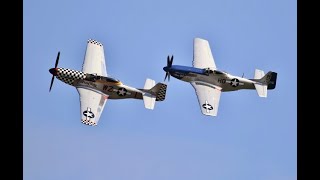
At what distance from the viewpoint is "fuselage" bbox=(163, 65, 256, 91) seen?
7756 cm

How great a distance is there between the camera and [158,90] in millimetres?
75000

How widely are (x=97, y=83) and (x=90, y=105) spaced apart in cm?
254

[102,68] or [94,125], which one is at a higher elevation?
[102,68]

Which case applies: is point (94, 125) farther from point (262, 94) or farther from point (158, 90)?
point (262, 94)

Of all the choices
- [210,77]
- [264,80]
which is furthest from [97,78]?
[264,80]

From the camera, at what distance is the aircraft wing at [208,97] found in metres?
74.7

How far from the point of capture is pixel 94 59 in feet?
254

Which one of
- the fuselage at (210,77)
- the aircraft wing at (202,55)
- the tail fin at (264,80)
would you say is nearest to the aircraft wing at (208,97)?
the fuselage at (210,77)

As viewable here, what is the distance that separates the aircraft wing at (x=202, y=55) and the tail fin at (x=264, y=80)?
3298mm

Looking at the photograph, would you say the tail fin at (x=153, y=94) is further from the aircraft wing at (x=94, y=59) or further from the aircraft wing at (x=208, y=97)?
the aircraft wing at (x=94, y=59)

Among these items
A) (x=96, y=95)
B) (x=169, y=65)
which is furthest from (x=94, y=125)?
(x=169, y=65)

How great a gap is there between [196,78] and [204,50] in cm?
370

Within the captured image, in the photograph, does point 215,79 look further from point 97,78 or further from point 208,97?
point 97,78

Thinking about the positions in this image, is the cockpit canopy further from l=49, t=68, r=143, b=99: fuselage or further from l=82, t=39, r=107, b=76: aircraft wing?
l=82, t=39, r=107, b=76: aircraft wing
